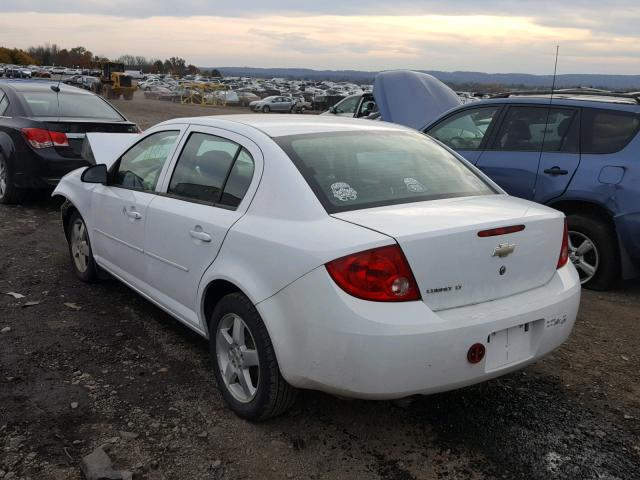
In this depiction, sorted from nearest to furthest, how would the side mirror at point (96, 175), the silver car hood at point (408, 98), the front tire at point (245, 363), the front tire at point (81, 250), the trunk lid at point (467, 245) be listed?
the trunk lid at point (467, 245) < the front tire at point (245, 363) < the side mirror at point (96, 175) < the front tire at point (81, 250) < the silver car hood at point (408, 98)

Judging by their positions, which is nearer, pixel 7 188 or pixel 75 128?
pixel 75 128

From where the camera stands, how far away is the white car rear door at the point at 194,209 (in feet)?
11.1

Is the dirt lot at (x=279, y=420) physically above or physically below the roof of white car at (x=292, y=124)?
below

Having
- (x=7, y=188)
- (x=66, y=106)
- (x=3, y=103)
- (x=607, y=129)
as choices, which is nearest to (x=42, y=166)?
(x=7, y=188)

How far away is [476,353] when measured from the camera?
9.17 ft

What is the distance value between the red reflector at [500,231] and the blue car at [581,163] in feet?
8.70

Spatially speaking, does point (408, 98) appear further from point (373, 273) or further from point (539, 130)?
point (373, 273)

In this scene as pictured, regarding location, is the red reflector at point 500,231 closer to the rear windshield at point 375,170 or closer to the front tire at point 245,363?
the rear windshield at point 375,170

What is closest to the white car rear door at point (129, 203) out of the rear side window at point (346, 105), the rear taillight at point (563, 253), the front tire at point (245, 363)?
the front tire at point (245, 363)

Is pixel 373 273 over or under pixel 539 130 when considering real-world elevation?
under

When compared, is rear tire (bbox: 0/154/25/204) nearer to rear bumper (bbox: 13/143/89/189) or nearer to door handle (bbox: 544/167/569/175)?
rear bumper (bbox: 13/143/89/189)

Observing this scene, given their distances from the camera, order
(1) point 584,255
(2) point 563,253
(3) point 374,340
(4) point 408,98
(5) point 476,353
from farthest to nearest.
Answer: (4) point 408,98 < (1) point 584,255 < (2) point 563,253 < (5) point 476,353 < (3) point 374,340

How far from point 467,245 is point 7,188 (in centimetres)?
723

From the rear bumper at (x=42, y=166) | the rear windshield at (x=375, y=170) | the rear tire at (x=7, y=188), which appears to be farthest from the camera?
the rear tire at (x=7, y=188)
